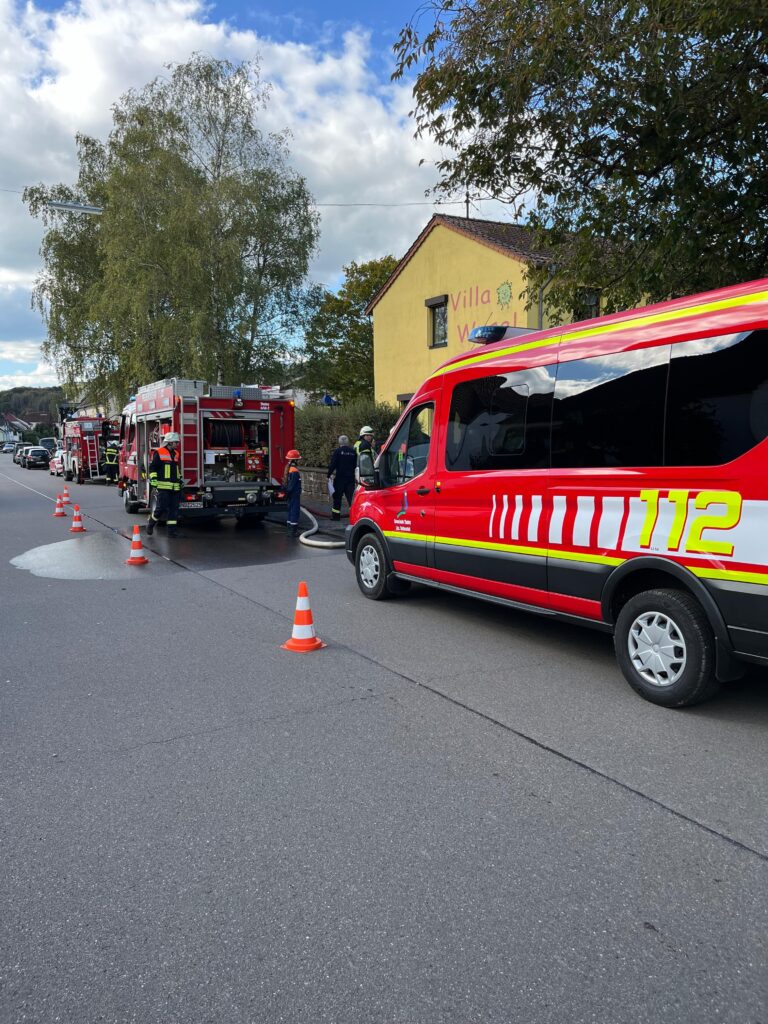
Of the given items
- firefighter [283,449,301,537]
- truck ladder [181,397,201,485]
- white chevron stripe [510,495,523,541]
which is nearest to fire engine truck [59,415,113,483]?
truck ladder [181,397,201,485]

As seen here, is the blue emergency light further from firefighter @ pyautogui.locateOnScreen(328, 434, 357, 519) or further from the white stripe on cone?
firefighter @ pyautogui.locateOnScreen(328, 434, 357, 519)

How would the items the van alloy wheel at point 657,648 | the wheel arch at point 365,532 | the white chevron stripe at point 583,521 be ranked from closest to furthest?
the van alloy wheel at point 657,648
the white chevron stripe at point 583,521
the wheel arch at point 365,532

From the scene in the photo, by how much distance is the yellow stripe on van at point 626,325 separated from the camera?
13.9 feet

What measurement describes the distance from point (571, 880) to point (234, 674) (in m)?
3.14

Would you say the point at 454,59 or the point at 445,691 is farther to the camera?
the point at 454,59

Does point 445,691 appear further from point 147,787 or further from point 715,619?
point 147,787

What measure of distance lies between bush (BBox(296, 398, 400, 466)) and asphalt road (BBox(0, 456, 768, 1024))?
38.2 feet

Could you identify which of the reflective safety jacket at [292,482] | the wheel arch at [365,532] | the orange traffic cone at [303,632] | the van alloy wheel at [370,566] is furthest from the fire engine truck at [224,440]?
the orange traffic cone at [303,632]

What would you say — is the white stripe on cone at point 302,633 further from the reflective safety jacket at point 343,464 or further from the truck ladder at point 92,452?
the truck ladder at point 92,452

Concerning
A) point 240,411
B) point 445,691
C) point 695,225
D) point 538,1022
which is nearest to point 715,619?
point 445,691

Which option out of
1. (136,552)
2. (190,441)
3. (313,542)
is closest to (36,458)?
(190,441)

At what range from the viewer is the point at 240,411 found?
13969 mm

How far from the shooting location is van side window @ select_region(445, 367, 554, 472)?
5645 mm

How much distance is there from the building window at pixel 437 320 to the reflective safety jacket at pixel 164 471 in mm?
13219
